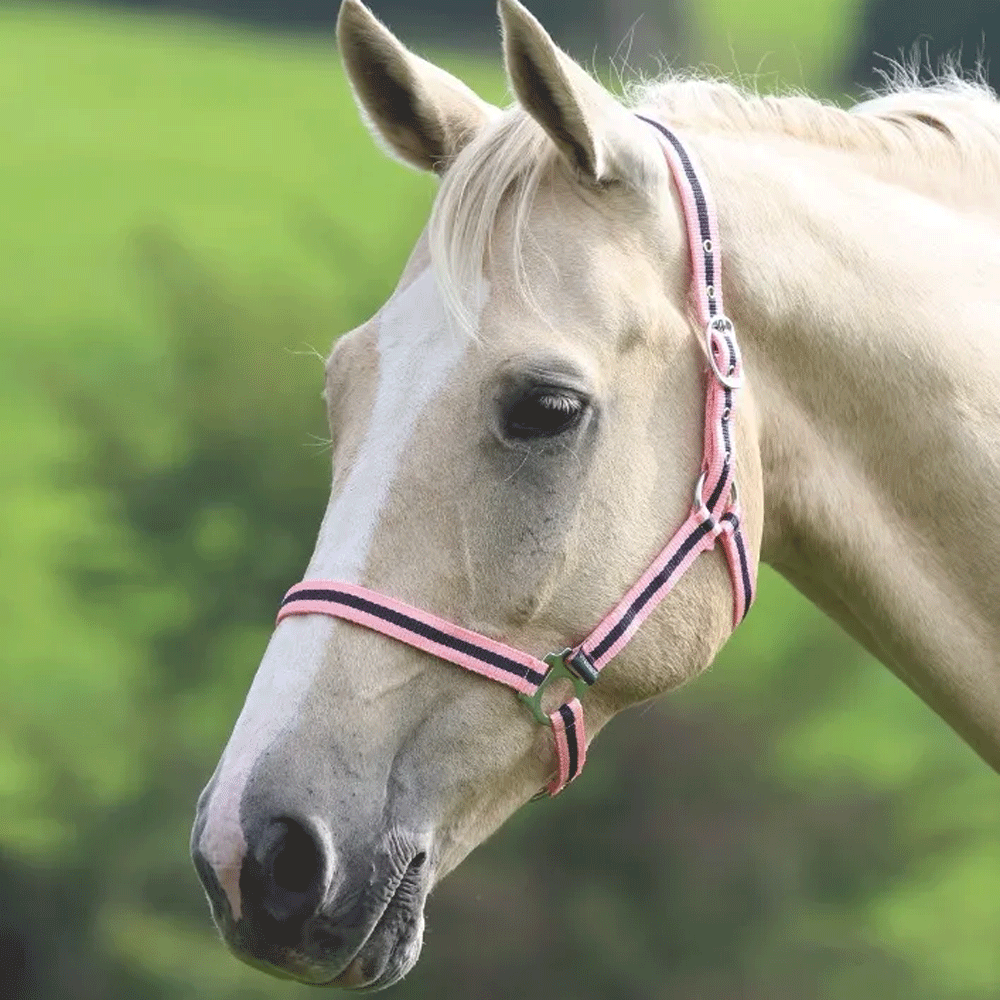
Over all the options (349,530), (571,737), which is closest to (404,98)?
(349,530)

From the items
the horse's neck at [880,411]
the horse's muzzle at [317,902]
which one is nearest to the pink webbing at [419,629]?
the horse's muzzle at [317,902]

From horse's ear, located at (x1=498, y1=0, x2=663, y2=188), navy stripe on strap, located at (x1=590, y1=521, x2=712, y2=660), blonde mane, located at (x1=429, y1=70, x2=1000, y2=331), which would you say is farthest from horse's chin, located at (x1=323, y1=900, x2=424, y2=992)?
horse's ear, located at (x1=498, y1=0, x2=663, y2=188)

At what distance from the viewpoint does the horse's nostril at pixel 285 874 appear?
5.45ft

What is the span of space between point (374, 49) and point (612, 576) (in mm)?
806

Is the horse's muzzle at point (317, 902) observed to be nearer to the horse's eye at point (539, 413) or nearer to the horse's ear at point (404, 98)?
the horse's eye at point (539, 413)

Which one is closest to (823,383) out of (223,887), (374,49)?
(374,49)

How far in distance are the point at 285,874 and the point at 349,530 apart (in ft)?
1.32

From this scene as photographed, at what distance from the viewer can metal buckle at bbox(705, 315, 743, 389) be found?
6.29 ft

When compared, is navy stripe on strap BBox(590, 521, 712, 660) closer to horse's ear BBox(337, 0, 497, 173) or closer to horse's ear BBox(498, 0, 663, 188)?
horse's ear BBox(498, 0, 663, 188)

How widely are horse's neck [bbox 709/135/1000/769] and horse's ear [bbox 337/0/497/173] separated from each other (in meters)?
0.39

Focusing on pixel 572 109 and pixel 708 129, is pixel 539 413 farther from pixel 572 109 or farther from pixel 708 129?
pixel 708 129

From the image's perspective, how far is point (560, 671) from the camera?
1849 millimetres

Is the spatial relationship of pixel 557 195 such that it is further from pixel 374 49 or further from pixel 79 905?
pixel 79 905

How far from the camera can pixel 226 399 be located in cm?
538
